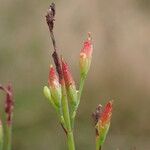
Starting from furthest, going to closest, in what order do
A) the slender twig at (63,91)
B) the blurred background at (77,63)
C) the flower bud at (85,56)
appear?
the blurred background at (77,63)
the flower bud at (85,56)
the slender twig at (63,91)

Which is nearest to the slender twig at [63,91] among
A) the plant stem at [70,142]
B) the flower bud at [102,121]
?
the plant stem at [70,142]

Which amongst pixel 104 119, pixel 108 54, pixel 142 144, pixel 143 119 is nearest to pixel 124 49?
pixel 108 54

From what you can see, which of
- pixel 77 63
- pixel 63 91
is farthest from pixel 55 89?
pixel 77 63

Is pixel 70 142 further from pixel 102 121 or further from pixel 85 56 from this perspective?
pixel 85 56

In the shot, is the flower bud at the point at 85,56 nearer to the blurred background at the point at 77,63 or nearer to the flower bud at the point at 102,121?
the flower bud at the point at 102,121

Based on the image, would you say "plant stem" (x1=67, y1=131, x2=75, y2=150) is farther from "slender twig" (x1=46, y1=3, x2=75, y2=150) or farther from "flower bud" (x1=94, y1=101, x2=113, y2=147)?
"flower bud" (x1=94, y1=101, x2=113, y2=147)

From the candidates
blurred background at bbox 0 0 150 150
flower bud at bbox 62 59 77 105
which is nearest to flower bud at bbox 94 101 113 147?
flower bud at bbox 62 59 77 105
